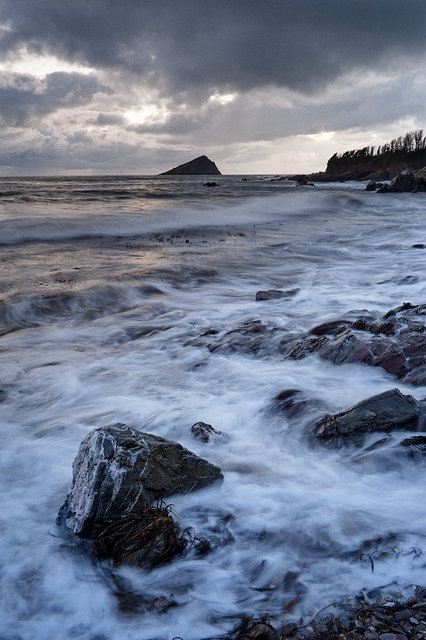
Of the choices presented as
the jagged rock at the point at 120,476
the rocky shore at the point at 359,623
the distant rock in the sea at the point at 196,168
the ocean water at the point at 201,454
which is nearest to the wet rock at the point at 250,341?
the ocean water at the point at 201,454

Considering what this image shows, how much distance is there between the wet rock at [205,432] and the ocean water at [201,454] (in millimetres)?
59

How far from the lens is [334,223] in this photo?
779 inches

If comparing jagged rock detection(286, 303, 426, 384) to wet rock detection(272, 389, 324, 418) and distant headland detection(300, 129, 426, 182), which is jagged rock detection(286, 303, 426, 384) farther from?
distant headland detection(300, 129, 426, 182)

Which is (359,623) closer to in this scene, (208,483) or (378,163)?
(208,483)

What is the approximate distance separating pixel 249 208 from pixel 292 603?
25.4 metres

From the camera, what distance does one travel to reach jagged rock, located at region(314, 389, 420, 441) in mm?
2990

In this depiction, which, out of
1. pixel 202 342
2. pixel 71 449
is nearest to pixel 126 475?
pixel 71 449

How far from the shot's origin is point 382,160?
256 ft

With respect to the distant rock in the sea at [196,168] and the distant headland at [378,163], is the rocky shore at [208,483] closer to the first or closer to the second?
the distant headland at [378,163]

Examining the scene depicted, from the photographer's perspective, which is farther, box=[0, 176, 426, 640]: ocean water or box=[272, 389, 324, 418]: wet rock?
box=[272, 389, 324, 418]: wet rock

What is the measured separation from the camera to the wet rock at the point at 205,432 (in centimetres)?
319

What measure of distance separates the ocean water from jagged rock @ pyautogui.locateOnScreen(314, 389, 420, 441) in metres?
0.13

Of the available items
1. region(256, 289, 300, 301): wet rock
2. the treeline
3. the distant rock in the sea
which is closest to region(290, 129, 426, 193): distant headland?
the treeline

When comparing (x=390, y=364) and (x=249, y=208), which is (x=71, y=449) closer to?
(x=390, y=364)
